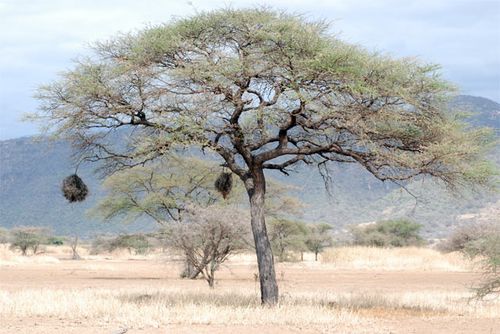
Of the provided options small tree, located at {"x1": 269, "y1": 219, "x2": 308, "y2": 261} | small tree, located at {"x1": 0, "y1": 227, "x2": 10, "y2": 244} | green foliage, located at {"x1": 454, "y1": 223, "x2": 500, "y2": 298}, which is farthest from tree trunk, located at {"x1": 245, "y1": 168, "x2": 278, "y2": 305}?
small tree, located at {"x1": 0, "y1": 227, "x2": 10, "y2": 244}

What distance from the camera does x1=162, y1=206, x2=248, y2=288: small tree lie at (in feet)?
117

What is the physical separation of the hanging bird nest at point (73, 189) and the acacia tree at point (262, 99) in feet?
2.92

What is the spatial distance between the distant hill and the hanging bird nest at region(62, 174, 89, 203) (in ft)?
198

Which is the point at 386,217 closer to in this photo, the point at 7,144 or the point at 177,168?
the point at 177,168

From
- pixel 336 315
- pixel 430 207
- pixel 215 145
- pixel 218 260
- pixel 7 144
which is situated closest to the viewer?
pixel 336 315

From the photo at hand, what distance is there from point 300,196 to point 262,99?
88321 mm

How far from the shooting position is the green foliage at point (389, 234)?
80.8 meters

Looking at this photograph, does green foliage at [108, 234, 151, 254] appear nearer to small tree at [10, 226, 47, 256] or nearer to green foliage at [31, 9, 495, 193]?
small tree at [10, 226, 47, 256]

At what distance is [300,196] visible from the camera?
10944 cm

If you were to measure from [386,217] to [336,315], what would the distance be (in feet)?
284

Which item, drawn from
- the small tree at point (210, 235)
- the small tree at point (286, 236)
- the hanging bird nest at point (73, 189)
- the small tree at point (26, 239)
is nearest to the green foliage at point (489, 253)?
the hanging bird nest at point (73, 189)

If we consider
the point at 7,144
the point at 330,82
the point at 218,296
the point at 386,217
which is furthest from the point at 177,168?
the point at 7,144

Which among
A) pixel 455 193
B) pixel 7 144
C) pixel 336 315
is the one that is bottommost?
pixel 336 315

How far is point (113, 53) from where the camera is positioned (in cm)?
2203
